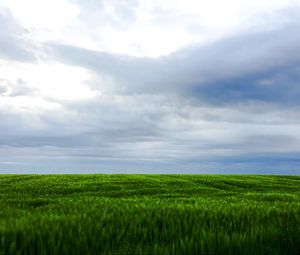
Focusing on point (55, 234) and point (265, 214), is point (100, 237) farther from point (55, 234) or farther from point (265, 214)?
point (265, 214)

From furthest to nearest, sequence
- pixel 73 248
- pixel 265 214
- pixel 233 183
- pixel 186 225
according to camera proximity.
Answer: pixel 233 183, pixel 265 214, pixel 186 225, pixel 73 248

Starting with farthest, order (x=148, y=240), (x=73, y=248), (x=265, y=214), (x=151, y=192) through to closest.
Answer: (x=151, y=192) → (x=265, y=214) → (x=148, y=240) → (x=73, y=248)

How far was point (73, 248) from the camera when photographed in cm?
524

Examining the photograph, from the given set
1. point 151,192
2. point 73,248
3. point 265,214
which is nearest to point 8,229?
point 73,248

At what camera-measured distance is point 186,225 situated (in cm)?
715

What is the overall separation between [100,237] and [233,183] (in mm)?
29779

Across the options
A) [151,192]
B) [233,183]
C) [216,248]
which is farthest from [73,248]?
[233,183]

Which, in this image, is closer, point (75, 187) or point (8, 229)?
point (8, 229)

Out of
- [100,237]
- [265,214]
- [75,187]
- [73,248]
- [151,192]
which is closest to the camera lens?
[73,248]

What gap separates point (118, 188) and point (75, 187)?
303cm

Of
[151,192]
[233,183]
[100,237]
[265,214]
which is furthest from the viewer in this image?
[233,183]

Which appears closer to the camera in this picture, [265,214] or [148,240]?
[148,240]

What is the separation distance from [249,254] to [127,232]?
2089 mm

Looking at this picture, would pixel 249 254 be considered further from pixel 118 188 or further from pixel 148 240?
pixel 118 188
